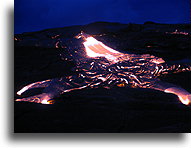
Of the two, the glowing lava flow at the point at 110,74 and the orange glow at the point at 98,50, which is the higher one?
the orange glow at the point at 98,50

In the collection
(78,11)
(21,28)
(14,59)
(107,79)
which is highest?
(78,11)

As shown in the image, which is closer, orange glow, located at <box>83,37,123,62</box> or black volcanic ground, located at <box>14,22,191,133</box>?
black volcanic ground, located at <box>14,22,191,133</box>

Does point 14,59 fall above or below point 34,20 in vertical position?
below

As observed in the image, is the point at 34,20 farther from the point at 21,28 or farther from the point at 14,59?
the point at 14,59

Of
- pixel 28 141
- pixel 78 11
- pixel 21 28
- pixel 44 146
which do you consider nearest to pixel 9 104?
pixel 28 141

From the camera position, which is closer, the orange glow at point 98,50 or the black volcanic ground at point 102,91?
the black volcanic ground at point 102,91

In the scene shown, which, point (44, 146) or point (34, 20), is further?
point (34, 20)
